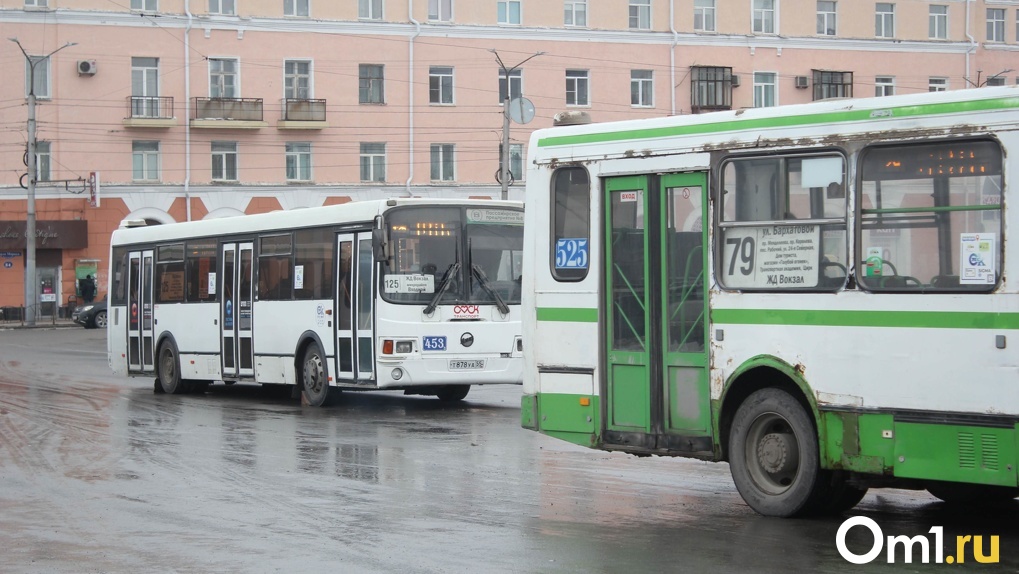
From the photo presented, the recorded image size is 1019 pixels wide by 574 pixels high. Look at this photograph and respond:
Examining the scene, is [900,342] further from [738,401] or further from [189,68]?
[189,68]

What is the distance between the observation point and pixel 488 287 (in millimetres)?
19562

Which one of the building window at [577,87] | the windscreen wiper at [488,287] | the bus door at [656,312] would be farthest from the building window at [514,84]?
the bus door at [656,312]

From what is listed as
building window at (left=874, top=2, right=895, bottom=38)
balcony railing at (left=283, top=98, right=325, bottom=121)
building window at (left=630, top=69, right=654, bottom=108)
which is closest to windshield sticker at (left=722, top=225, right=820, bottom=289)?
balcony railing at (left=283, top=98, right=325, bottom=121)

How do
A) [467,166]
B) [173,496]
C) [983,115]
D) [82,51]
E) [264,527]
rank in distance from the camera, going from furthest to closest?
[467,166] < [82,51] < [173,496] < [264,527] < [983,115]

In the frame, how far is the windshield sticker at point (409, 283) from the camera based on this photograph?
19.1 meters

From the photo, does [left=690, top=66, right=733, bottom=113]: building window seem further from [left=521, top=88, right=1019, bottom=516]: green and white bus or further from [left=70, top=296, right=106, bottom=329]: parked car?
[left=521, top=88, right=1019, bottom=516]: green and white bus

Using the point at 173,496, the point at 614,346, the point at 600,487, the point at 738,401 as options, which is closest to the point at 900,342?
the point at 738,401

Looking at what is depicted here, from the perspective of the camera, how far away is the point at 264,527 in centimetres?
969

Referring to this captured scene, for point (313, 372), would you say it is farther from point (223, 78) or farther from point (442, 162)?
point (442, 162)

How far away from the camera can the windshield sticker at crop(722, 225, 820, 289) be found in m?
9.66

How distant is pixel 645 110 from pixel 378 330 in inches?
1674

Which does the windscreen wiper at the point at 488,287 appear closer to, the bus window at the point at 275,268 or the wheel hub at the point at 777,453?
the bus window at the point at 275,268

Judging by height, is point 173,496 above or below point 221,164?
below

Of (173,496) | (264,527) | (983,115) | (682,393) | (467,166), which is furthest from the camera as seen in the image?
(467,166)
